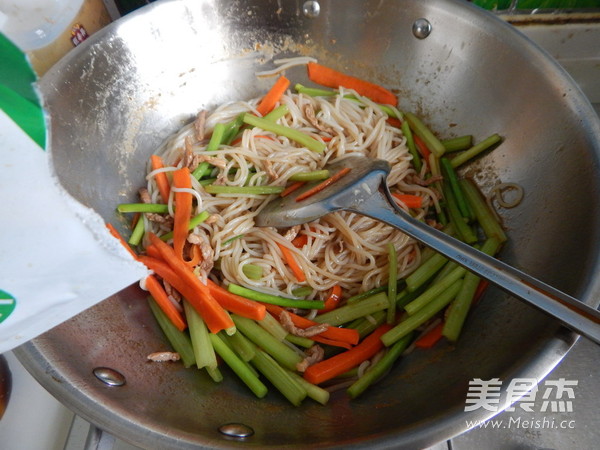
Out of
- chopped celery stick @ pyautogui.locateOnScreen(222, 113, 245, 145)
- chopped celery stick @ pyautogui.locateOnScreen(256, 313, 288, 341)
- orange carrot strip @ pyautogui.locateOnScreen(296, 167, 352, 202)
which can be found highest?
chopped celery stick @ pyautogui.locateOnScreen(222, 113, 245, 145)

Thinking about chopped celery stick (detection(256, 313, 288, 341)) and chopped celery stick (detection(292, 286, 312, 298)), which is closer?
chopped celery stick (detection(256, 313, 288, 341))

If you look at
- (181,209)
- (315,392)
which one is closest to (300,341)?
(315,392)

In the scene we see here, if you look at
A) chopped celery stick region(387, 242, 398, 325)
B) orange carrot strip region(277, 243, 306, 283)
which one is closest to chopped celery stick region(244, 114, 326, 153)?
orange carrot strip region(277, 243, 306, 283)

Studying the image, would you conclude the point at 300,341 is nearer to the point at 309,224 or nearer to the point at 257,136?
the point at 309,224

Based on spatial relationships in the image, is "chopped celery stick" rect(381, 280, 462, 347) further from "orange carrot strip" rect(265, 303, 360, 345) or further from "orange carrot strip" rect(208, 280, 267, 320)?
"orange carrot strip" rect(208, 280, 267, 320)

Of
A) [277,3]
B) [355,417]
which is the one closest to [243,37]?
[277,3]

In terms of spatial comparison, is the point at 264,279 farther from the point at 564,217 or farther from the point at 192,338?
the point at 564,217
